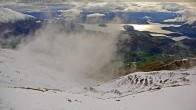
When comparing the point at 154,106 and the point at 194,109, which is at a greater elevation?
the point at 194,109

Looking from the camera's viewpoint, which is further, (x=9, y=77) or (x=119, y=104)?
(x=9, y=77)

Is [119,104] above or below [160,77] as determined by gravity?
above

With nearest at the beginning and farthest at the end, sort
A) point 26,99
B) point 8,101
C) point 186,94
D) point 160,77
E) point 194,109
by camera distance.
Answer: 1. point 194,109
2. point 8,101
3. point 26,99
4. point 186,94
5. point 160,77

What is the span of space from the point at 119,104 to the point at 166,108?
492 centimetres

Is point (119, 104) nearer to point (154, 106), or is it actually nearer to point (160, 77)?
point (154, 106)

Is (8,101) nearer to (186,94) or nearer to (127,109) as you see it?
(127,109)

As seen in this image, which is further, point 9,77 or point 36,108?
point 9,77

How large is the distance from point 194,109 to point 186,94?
254 inches

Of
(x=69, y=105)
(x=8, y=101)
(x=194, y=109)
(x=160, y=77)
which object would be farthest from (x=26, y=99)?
(x=160, y=77)

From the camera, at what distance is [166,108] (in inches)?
942

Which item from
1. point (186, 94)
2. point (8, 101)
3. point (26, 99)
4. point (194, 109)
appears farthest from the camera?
point (186, 94)

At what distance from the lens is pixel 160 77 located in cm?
7525

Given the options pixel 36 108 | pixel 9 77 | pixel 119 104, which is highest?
pixel 36 108

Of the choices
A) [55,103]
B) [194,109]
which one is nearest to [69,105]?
[55,103]
